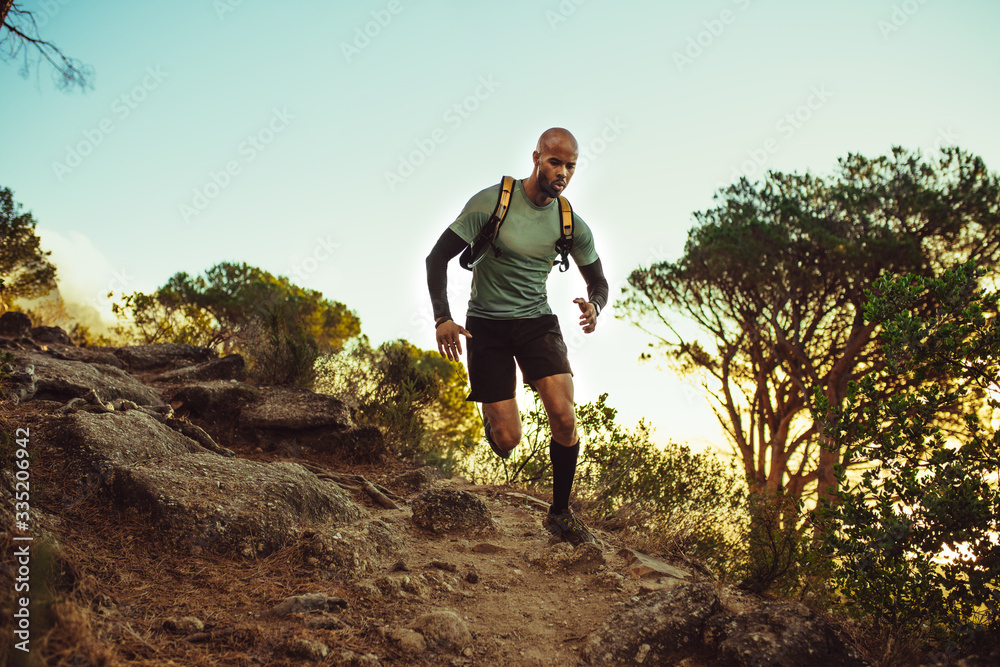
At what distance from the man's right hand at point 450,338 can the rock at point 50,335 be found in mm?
9302

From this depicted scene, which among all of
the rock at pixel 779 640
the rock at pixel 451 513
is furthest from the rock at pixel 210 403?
the rock at pixel 779 640

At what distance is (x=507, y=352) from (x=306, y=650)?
92.3 inches

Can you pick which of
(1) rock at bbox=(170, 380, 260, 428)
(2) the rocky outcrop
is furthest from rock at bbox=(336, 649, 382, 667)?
(1) rock at bbox=(170, 380, 260, 428)

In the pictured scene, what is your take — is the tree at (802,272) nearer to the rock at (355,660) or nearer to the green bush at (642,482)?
the green bush at (642,482)

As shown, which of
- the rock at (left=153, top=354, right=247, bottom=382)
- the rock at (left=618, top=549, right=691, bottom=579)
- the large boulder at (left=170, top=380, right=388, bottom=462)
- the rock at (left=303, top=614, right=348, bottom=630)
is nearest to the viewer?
the rock at (left=303, top=614, right=348, bottom=630)

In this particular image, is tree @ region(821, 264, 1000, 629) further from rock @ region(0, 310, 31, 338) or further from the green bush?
rock @ region(0, 310, 31, 338)

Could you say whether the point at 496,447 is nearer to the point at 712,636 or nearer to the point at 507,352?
the point at 507,352

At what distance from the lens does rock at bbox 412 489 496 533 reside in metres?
4.25

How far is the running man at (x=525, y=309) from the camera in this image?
3980 mm

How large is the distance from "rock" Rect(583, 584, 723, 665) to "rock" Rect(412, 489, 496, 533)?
1.56m

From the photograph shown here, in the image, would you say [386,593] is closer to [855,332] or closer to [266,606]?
[266,606]

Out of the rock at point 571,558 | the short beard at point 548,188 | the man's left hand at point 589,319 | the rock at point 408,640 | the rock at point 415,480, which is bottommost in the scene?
the rock at point 408,640

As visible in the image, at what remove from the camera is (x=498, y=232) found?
13.2 feet

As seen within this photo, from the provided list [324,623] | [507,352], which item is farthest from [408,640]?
[507,352]
